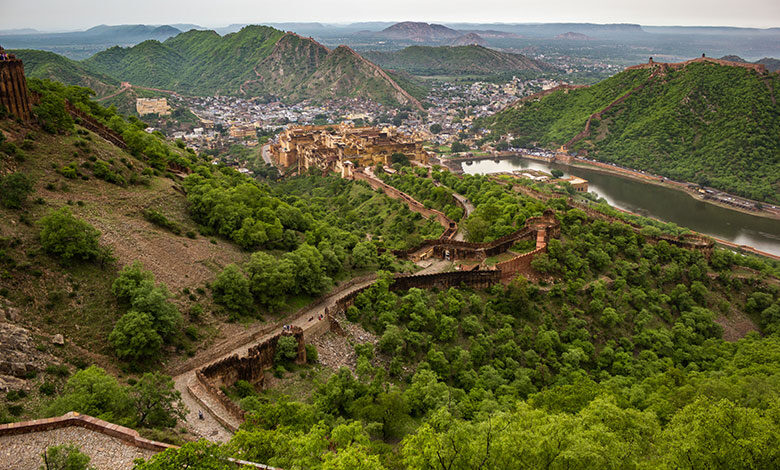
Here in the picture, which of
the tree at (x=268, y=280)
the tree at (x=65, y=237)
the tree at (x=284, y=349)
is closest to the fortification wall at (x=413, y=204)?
the tree at (x=268, y=280)

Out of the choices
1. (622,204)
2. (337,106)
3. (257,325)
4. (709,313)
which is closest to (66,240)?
(257,325)

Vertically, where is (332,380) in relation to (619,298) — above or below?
above

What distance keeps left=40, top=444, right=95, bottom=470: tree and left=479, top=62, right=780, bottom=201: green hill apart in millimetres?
118184

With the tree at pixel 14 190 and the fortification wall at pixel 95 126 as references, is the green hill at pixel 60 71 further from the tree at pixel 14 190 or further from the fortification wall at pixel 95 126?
the tree at pixel 14 190

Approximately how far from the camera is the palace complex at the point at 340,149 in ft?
271

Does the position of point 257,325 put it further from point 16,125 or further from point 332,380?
point 16,125

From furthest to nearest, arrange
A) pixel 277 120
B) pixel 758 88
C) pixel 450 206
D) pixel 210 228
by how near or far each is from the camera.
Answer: pixel 277 120 → pixel 758 88 → pixel 450 206 → pixel 210 228

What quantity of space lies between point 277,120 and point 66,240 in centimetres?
13381

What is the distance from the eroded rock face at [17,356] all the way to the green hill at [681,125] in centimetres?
11783

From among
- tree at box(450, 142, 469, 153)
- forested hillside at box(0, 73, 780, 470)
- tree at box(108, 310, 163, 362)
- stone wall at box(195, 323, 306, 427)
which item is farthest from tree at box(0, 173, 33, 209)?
tree at box(450, 142, 469, 153)

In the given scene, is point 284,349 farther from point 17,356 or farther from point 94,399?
point 17,356

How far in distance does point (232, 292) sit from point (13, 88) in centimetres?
2145

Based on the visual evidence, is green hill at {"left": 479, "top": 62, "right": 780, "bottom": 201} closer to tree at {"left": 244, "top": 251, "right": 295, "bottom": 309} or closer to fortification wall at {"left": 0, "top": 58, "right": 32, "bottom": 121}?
tree at {"left": 244, "top": 251, "right": 295, "bottom": 309}

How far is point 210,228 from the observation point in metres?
38.9
